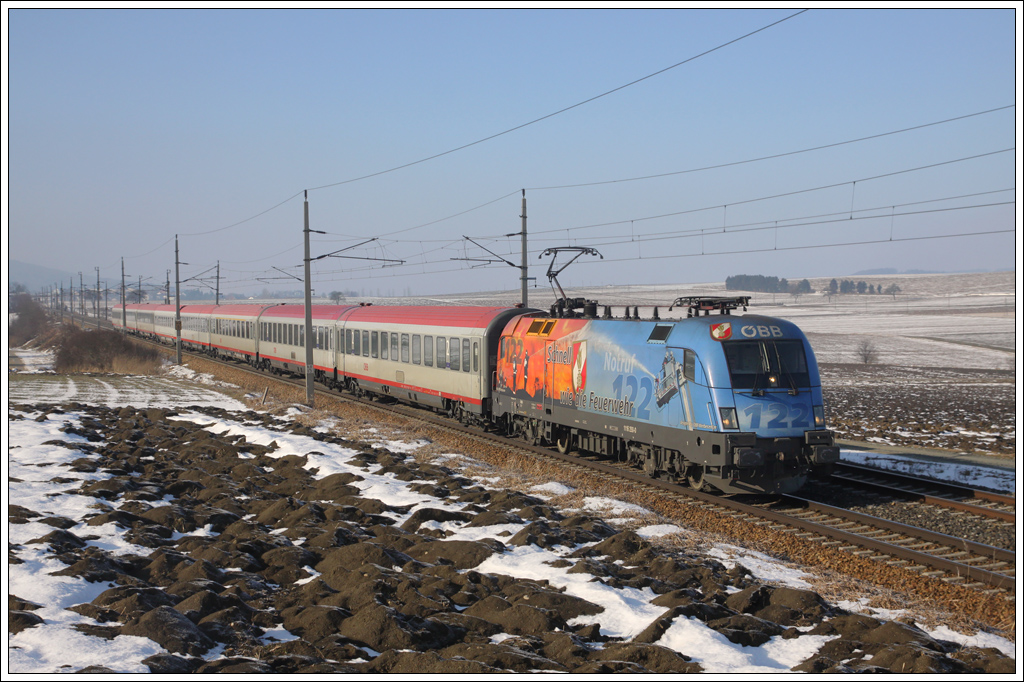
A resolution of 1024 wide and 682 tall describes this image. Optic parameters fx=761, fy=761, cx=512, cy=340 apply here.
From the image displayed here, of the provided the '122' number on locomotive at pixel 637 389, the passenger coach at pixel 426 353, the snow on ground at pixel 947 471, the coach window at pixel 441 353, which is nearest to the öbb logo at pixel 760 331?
the '122' number on locomotive at pixel 637 389

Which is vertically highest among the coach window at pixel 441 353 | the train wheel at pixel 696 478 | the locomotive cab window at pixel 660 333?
the locomotive cab window at pixel 660 333

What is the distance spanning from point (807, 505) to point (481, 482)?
6578mm

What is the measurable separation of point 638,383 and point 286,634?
32.5 feet

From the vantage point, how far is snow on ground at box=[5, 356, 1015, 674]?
21.6ft

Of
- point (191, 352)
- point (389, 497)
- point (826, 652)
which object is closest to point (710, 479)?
point (389, 497)

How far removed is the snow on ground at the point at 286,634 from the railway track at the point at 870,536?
1.61 metres

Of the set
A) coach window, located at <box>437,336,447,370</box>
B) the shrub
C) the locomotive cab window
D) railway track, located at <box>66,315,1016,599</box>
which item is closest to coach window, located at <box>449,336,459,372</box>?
coach window, located at <box>437,336,447,370</box>

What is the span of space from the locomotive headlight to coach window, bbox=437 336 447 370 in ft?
41.1

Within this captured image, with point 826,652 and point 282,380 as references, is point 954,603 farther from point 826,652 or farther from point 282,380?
point 282,380

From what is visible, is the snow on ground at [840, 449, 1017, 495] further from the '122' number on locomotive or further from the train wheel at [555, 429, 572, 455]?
the train wheel at [555, 429, 572, 455]

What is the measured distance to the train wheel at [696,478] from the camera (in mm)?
15195

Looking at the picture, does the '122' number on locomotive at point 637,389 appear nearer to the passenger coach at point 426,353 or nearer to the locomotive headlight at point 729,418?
the locomotive headlight at point 729,418

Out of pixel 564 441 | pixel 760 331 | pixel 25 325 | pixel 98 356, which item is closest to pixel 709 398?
pixel 760 331

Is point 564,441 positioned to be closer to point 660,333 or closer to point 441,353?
point 660,333
